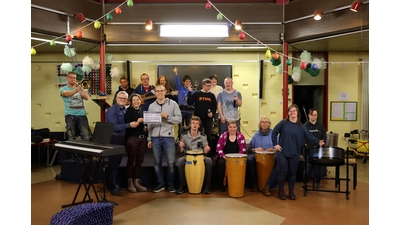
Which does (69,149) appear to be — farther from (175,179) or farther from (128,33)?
(128,33)

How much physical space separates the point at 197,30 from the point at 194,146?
3.16 metres

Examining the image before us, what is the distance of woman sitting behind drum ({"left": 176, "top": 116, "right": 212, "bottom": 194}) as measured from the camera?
5.93 metres

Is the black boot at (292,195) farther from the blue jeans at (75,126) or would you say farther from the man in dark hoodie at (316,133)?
the blue jeans at (75,126)

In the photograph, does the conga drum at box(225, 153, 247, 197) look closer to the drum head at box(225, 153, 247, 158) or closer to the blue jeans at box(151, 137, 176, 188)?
the drum head at box(225, 153, 247, 158)

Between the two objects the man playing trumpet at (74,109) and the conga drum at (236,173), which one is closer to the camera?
the conga drum at (236,173)

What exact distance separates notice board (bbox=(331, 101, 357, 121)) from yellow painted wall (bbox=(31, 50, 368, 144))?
126 mm

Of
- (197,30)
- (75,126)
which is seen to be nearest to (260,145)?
(197,30)

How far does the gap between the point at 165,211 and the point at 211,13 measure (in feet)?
15.9

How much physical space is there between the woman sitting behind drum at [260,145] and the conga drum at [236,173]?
1.47 feet

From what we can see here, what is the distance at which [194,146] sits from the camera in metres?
6.04

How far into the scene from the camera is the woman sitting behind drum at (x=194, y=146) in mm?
5934

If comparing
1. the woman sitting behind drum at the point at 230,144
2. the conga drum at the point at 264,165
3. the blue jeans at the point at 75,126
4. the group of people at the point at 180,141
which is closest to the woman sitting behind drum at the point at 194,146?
the group of people at the point at 180,141

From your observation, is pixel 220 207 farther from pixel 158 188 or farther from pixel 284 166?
pixel 158 188

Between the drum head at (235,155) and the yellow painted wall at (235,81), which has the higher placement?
the yellow painted wall at (235,81)
